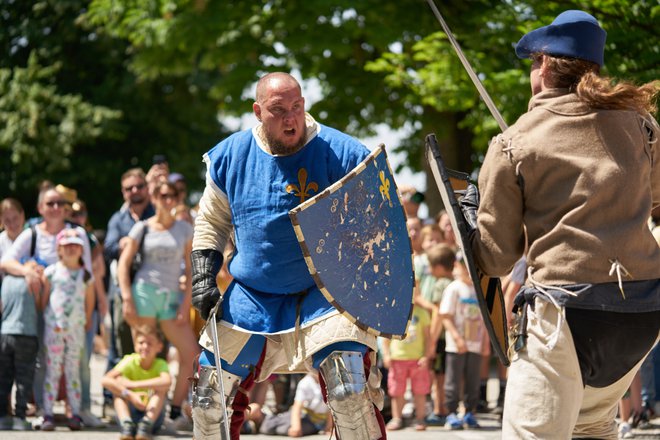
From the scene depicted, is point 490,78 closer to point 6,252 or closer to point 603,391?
point 6,252

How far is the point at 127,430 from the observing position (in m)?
8.27

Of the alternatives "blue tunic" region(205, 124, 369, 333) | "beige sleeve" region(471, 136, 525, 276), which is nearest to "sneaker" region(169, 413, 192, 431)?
"blue tunic" region(205, 124, 369, 333)

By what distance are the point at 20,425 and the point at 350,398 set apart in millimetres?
4567

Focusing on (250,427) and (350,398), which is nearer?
(350,398)

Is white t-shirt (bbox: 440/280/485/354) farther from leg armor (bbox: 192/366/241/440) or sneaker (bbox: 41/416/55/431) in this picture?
leg armor (bbox: 192/366/241/440)

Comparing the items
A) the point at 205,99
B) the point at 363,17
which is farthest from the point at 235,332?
the point at 205,99

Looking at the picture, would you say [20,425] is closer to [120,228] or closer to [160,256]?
[160,256]

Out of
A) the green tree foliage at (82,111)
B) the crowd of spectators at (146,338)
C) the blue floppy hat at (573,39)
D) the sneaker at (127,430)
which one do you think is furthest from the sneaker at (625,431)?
the green tree foliage at (82,111)

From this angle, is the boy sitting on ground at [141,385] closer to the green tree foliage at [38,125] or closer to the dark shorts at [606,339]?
the dark shorts at [606,339]

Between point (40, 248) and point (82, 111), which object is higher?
point (82, 111)

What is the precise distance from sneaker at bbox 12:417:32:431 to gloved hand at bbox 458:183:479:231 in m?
5.47

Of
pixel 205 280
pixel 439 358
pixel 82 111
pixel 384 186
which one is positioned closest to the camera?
pixel 384 186

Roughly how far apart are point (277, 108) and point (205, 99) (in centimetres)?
2162

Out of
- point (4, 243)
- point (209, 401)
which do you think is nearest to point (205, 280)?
point (209, 401)
